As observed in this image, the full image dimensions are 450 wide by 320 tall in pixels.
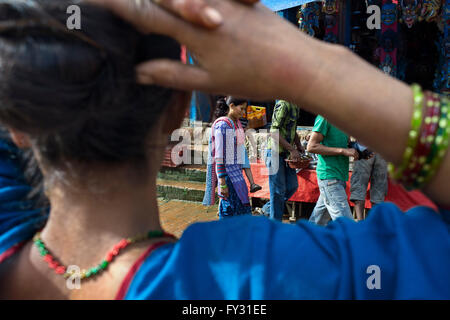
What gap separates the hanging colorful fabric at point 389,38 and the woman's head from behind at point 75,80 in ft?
22.1

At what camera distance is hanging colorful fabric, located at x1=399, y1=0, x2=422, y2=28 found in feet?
20.3

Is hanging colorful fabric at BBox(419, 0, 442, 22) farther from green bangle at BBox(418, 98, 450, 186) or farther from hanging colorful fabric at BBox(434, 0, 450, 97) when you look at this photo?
green bangle at BBox(418, 98, 450, 186)

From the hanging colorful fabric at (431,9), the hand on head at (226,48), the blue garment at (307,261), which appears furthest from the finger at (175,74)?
the hanging colorful fabric at (431,9)

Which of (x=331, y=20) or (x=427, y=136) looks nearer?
(x=427, y=136)

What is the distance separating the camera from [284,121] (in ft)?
13.4

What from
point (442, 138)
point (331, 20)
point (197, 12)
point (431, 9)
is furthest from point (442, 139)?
point (331, 20)

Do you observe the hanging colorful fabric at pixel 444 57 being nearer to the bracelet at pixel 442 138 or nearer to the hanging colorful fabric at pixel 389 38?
the hanging colorful fabric at pixel 389 38

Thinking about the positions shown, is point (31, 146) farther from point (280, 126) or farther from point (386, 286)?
point (280, 126)

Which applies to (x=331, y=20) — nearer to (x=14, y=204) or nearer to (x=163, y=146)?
(x=163, y=146)

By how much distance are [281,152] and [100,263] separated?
3.56 meters

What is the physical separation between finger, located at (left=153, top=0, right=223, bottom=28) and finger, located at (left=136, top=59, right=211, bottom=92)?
0.09 meters

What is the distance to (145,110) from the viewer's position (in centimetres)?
73

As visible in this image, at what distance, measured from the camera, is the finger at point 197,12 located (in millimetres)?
580

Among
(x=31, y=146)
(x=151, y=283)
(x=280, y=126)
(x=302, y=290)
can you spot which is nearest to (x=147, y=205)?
(x=151, y=283)
